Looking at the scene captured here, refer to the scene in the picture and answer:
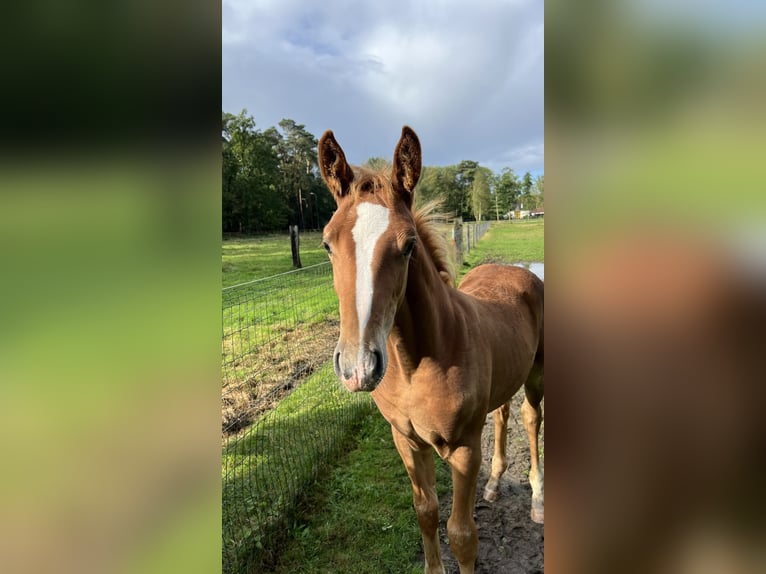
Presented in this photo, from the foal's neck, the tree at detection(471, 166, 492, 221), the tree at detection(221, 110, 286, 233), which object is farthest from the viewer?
the tree at detection(471, 166, 492, 221)

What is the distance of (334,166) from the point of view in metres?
1.64

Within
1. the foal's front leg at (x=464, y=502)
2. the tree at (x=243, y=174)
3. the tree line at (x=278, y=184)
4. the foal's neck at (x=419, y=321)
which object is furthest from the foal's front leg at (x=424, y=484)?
the tree at (x=243, y=174)

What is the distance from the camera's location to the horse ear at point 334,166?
1618 mm

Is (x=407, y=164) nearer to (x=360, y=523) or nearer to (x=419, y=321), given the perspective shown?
(x=419, y=321)

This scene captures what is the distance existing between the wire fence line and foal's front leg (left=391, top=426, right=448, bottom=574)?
0.99 m

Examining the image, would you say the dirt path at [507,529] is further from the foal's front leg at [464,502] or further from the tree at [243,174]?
the tree at [243,174]

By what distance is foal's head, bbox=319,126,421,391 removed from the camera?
1.30 meters

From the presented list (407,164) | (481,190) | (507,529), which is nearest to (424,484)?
(507,529)

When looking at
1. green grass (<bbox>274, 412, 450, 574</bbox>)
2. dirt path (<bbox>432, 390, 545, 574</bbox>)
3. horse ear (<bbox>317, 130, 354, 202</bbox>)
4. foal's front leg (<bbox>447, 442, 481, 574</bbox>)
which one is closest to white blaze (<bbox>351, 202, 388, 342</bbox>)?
horse ear (<bbox>317, 130, 354, 202</bbox>)

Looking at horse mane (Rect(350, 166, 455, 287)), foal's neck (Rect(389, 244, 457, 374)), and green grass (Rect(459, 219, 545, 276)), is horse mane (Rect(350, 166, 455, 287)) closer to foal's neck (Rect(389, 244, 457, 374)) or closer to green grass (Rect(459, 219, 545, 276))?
foal's neck (Rect(389, 244, 457, 374))

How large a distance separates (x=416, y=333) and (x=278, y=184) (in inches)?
33.7
